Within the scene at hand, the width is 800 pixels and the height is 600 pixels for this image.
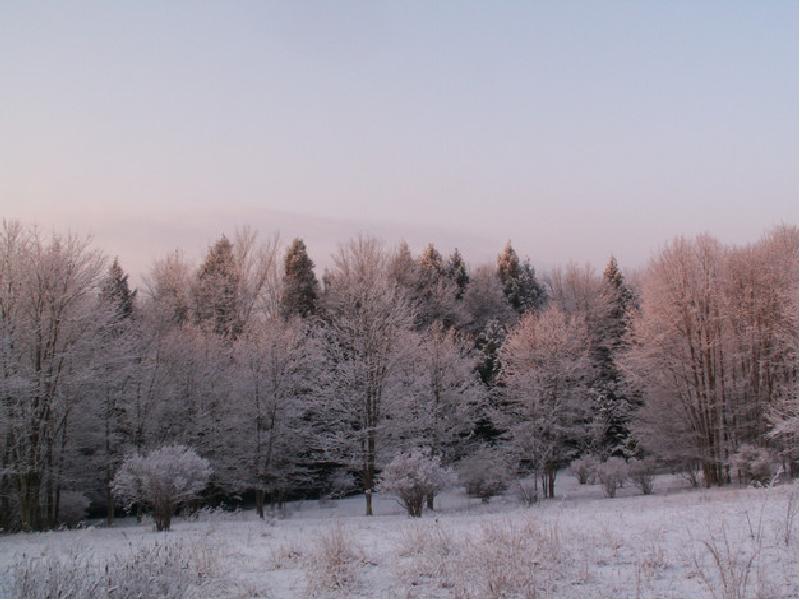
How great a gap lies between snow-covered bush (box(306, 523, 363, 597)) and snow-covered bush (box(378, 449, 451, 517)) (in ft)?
26.5

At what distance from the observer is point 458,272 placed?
185ft

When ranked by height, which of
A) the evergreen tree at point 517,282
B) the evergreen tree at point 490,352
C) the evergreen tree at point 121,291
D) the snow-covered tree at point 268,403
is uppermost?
the evergreen tree at point 517,282

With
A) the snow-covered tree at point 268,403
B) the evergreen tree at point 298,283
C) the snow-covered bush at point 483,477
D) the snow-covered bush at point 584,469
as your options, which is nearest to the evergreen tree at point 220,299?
the evergreen tree at point 298,283

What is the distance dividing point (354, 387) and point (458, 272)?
31.7 m

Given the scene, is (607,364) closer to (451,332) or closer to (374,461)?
(451,332)

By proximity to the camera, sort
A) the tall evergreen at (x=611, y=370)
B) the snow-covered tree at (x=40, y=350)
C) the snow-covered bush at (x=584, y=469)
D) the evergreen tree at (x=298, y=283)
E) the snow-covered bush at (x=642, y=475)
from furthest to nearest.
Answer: the evergreen tree at (x=298, y=283) → the tall evergreen at (x=611, y=370) → the snow-covered bush at (x=584, y=469) → the snow-covered bush at (x=642, y=475) → the snow-covered tree at (x=40, y=350)

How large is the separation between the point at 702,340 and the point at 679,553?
23.4 meters

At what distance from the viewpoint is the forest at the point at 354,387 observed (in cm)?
2330

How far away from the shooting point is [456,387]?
3531 centimetres

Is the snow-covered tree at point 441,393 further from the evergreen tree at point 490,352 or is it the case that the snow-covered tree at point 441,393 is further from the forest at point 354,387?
the evergreen tree at point 490,352

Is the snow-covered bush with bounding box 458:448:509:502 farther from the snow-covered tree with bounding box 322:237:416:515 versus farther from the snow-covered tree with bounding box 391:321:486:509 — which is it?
the snow-covered tree with bounding box 322:237:416:515

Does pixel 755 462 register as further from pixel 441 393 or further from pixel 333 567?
pixel 333 567

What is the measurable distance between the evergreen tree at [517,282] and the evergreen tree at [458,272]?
3.99 meters

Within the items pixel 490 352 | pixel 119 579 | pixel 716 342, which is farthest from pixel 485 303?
pixel 119 579
